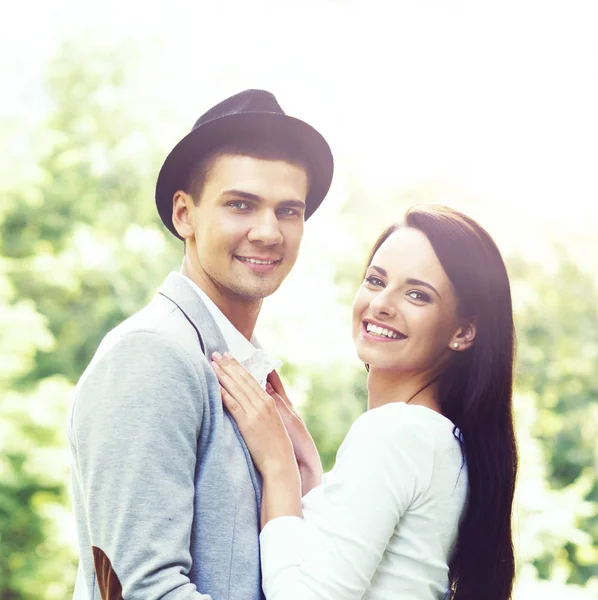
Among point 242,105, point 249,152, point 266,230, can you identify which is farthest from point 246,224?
point 242,105

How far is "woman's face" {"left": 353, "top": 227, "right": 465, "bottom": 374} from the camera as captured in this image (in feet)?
7.02

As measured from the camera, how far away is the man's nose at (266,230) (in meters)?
1.99

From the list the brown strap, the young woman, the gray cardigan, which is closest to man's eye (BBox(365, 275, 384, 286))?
the young woman

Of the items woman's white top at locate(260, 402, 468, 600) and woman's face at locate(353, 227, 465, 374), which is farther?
woman's face at locate(353, 227, 465, 374)

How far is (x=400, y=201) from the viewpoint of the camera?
13883mm

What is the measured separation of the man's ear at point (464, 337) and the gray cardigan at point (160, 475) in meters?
0.68

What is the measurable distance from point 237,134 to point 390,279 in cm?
55

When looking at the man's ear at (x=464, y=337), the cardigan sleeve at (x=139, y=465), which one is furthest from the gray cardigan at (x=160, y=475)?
the man's ear at (x=464, y=337)

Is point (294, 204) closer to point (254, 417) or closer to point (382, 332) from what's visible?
point (382, 332)

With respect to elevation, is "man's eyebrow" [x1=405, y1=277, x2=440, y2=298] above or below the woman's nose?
above

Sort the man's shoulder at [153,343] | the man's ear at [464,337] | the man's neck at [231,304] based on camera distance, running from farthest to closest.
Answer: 1. the man's ear at [464,337]
2. the man's neck at [231,304]
3. the man's shoulder at [153,343]

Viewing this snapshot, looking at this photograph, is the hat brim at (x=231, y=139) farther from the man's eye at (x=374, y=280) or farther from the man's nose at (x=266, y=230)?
the man's eye at (x=374, y=280)

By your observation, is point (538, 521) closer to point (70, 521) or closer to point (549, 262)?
point (549, 262)

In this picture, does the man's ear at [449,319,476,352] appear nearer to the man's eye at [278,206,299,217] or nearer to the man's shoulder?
the man's eye at [278,206,299,217]
